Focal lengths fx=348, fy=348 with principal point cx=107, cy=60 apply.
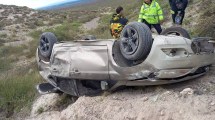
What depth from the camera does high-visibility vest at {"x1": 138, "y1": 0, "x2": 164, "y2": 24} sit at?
7.76 meters

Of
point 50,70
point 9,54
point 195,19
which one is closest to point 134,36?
point 50,70

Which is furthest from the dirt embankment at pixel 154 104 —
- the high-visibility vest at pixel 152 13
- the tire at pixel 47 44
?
the high-visibility vest at pixel 152 13

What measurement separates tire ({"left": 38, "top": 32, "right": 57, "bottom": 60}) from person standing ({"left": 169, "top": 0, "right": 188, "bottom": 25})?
352cm

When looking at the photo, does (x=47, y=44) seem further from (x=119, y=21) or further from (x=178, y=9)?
(x=178, y=9)

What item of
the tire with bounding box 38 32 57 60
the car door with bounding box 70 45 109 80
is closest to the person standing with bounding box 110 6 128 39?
the tire with bounding box 38 32 57 60

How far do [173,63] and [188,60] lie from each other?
24 cm

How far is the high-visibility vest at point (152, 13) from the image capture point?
776cm

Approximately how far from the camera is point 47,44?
7.11m

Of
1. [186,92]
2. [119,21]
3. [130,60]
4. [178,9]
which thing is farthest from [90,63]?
[178,9]

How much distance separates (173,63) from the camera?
5.08m

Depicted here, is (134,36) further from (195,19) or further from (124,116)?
(195,19)

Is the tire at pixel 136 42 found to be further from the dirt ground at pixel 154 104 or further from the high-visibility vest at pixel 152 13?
the high-visibility vest at pixel 152 13

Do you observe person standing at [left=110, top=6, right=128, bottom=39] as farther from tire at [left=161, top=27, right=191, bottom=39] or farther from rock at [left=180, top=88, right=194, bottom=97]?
rock at [left=180, top=88, right=194, bottom=97]

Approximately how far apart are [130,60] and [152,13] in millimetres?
2518
